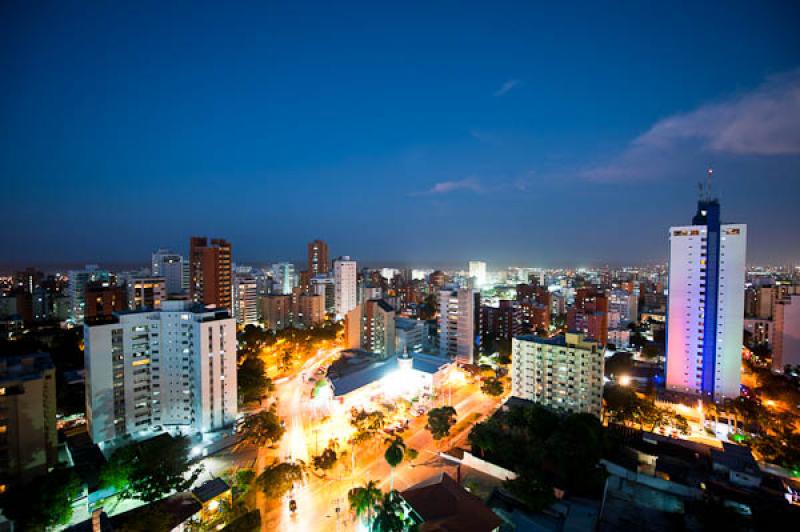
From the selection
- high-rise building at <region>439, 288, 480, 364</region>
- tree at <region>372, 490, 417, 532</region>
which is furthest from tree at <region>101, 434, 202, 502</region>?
high-rise building at <region>439, 288, 480, 364</region>

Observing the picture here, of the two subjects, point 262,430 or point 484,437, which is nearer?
point 484,437

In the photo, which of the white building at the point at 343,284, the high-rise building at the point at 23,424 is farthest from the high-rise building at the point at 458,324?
the high-rise building at the point at 23,424

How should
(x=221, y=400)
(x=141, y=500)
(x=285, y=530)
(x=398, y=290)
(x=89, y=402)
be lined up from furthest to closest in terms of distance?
(x=398, y=290)
(x=221, y=400)
(x=89, y=402)
(x=141, y=500)
(x=285, y=530)

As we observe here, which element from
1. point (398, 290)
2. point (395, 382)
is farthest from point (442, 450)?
point (398, 290)

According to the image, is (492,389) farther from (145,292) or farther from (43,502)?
(145,292)

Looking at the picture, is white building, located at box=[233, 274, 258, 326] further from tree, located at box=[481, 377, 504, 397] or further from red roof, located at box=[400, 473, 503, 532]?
red roof, located at box=[400, 473, 503, 532]

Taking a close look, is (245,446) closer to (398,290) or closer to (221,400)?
(221,400)

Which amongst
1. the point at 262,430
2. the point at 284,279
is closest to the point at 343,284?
the point at 284,279
